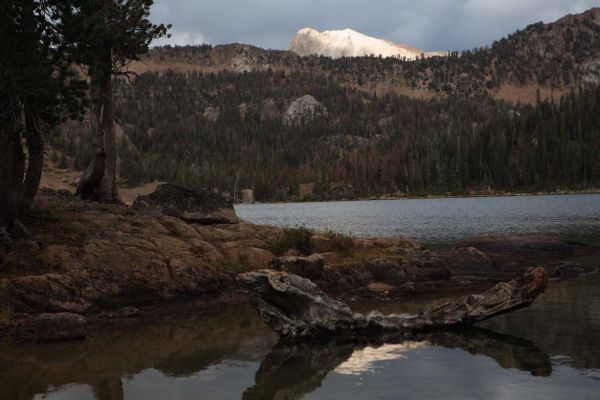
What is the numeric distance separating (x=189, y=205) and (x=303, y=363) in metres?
22.7

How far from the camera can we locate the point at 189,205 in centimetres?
3672

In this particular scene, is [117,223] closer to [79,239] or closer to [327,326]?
[79,239]

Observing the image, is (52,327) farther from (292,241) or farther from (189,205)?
(189,205)

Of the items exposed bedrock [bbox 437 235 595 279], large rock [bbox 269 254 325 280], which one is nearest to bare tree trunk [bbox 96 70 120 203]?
large rock [bbox 269 254 325 280]

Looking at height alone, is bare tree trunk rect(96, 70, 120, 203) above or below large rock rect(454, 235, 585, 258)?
above

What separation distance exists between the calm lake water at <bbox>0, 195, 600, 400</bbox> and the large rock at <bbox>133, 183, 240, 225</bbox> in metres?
15.3

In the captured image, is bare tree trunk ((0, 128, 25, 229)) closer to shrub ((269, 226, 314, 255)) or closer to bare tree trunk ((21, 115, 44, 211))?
bare tree trunk ((21, 115, 44, 211))

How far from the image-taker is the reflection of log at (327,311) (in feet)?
58.3

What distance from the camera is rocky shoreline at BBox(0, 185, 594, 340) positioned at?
20953mm

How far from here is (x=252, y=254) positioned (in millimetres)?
28781

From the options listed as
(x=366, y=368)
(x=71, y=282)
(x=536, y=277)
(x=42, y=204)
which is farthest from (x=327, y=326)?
(x=42, y=204)

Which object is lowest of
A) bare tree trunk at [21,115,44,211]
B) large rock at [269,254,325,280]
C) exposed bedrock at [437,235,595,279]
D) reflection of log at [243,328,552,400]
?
reflection of log at [243,328,552,400]

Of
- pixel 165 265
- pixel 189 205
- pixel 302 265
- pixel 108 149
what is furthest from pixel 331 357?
pixel 189 205

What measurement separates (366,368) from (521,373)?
3769mm
